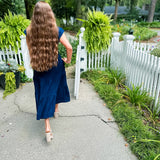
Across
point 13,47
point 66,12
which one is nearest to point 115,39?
point 13,47

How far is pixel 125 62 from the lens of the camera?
4246 millimetres

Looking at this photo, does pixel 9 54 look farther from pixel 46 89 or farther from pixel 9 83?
pixel 46 89

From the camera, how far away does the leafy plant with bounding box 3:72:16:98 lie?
3967 millimetres

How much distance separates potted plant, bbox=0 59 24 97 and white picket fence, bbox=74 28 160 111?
171cm

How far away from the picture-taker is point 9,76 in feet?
13.0

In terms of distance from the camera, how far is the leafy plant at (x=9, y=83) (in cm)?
397

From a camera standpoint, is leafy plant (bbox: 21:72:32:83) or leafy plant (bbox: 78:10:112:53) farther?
leafy plant (bbox: 21:72:32:83)

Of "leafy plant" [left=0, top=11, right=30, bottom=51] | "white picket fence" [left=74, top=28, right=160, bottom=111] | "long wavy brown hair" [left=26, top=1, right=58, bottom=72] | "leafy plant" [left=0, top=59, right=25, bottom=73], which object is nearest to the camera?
"long wavy brown hair" [left=26, top=1, right=58, bottom=72]

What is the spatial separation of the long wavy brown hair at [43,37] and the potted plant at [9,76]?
2.12m

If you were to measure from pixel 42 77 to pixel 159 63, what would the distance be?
2126 millimetres

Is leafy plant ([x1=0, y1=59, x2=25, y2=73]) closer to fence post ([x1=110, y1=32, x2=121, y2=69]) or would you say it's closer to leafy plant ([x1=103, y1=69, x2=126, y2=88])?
leafy plant ([x1=103, y1=69, x2=126, y2=88])


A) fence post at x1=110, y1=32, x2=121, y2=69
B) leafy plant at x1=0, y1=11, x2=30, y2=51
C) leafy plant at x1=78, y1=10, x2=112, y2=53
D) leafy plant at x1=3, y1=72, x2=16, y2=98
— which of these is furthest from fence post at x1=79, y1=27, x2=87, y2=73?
leafy plant at x1=3, y1=72, x2=16, y2=98

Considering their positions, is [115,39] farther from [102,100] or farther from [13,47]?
[13,47]


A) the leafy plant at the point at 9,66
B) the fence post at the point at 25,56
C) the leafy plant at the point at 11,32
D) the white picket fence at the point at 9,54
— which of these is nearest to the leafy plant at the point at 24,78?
the fence post at the point at 25,56
